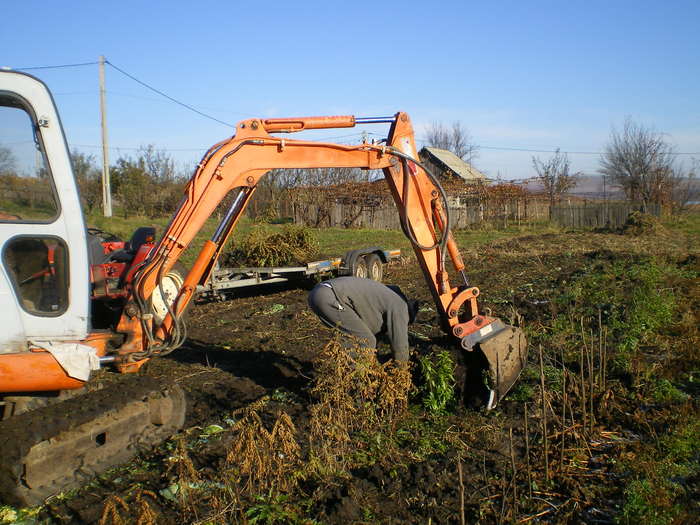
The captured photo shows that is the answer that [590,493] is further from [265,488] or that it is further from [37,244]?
[37,244]

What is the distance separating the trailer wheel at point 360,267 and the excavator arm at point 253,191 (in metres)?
5.84

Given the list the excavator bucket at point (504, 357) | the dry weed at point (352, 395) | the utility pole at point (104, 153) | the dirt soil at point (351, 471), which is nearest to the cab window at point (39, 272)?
the dirt soil at point (351, 471)

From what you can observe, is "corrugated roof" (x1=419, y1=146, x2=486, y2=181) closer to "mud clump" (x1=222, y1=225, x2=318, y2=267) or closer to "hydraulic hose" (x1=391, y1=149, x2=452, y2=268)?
"mud clump" (x1=222, y1=225, x2=318, y2=267)

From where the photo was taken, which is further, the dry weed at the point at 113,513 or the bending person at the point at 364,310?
the bending person at the point at 364,310

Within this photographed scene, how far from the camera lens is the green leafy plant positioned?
6.04 metres

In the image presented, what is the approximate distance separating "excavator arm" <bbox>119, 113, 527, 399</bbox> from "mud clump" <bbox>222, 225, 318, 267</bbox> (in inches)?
257

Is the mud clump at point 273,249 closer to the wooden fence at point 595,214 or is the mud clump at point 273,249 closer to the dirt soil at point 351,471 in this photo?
the dirt soil at point 351,471

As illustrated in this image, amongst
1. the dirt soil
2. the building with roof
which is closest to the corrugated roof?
the building with roof

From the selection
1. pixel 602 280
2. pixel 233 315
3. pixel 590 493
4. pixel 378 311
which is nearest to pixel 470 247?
pixel 602 280

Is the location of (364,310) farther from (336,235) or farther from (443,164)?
(443,164)

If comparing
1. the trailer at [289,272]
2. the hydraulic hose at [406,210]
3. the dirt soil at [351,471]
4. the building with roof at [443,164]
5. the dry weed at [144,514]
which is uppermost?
the building with roof at [443,164]

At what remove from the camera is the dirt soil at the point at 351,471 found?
422cm

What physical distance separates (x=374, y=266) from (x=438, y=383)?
764 cm

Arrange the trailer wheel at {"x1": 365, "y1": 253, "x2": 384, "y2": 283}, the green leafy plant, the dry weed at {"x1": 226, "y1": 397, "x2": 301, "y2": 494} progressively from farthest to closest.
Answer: the trailer wheel at {"x1": 365, "y1": 253, "x2": 384, "y2": 283}
the green leafy plant
the dry weed at {"x1": 226, "y1": 397, "x2": 301, "y2": 494}
